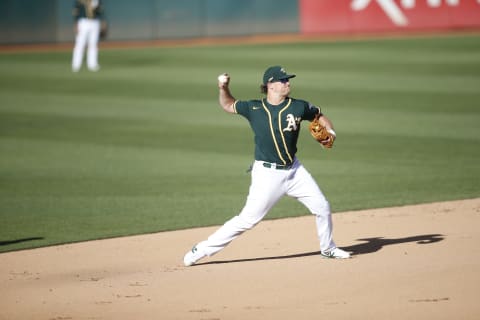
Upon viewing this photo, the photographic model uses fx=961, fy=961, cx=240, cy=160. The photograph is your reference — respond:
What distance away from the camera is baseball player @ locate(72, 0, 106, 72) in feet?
77.3

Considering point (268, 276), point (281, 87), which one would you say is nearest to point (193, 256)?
point (268, 276)

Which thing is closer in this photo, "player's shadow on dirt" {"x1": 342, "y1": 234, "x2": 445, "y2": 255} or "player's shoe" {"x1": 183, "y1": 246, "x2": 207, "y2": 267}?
"player's shoe" {"x1": 183, "y1": 246, "x2": 207, "y2": 267}

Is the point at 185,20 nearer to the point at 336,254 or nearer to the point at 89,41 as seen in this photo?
the point at 89,41

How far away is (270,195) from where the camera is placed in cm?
786

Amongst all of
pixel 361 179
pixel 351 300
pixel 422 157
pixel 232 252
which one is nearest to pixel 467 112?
pixel 422 157

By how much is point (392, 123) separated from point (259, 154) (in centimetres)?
842

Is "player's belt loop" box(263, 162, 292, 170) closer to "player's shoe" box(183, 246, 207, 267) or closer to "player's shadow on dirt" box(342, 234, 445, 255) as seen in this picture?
"player's shoe" box(183, 246, 207, 267)

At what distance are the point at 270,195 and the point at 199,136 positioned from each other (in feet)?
25.8

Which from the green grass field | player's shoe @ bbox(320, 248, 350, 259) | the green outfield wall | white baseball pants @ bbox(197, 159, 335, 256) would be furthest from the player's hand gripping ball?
the green outfield wall

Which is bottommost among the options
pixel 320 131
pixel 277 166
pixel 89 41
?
pixel 277 166

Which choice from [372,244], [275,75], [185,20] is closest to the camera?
[275,75]

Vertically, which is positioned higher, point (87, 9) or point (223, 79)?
point (87, 9)

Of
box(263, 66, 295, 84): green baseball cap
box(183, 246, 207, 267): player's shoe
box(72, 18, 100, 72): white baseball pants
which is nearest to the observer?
box(263, 66, 295, 84): green baseball cap

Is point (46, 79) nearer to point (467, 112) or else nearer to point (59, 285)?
point (467, 112)
